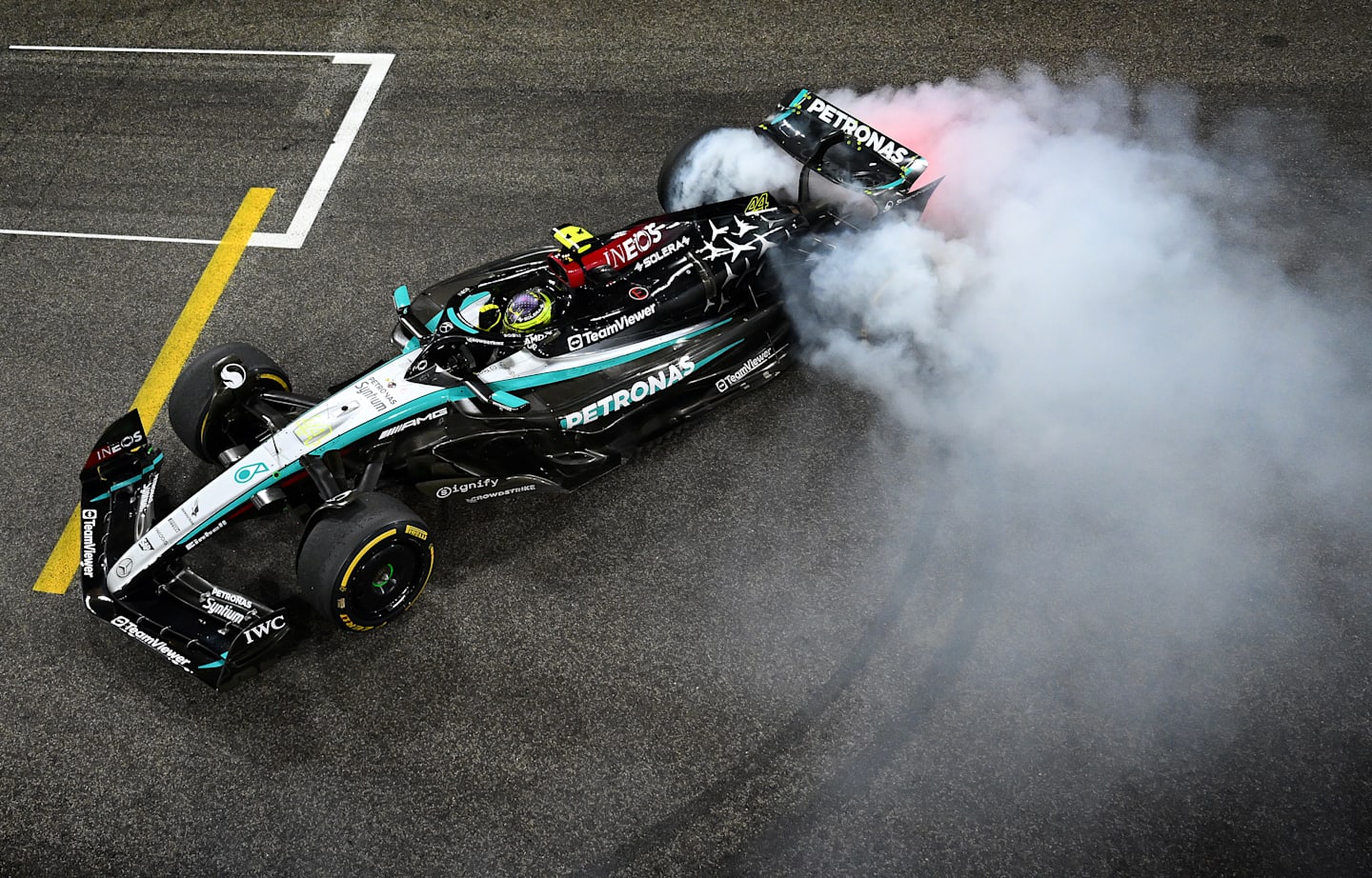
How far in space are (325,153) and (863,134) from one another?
3.68 meters

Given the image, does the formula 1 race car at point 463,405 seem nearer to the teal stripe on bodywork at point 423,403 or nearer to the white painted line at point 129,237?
the teal stripe on bodywork at point 423,403

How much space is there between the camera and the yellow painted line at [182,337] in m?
4.68

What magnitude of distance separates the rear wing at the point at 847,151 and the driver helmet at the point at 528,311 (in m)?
1.56

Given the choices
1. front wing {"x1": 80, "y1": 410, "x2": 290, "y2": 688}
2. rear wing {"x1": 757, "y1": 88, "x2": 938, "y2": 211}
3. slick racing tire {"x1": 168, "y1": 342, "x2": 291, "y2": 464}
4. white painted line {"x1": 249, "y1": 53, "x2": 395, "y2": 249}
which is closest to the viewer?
front wing {"x1": 80, "y1": 410, "x2": 290, "y2": 688}

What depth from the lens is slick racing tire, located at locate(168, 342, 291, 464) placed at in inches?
181

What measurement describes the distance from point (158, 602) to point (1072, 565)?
391 cm

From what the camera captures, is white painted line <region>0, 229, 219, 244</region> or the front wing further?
white painted line <region>0, 229, 219, 244</region>

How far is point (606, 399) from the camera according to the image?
15.4 feet

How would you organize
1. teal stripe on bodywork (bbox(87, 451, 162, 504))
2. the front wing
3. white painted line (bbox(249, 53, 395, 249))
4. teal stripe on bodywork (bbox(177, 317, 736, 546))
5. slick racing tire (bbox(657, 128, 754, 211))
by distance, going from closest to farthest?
the front wing < teal stripe on bodywork (bbox(177, 317, 736, 546)) < teal stripe on bodywork (bbox(87, 451, 162, 504)) < slick racing tire (bbox(657, 128, 754, 211)) < white painted line (bbox(249, 53, 395, 249))

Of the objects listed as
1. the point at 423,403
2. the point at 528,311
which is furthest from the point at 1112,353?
the point at 423,403

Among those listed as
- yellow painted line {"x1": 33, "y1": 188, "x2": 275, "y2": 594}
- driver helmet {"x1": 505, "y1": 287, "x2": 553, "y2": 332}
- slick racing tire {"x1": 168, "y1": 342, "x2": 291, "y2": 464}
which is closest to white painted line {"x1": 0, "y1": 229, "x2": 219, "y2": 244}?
yellow painted line {"x1": 33, "y1": 188, "x2": 275, "y2": 594}

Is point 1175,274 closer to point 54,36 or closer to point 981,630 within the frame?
point 981,630

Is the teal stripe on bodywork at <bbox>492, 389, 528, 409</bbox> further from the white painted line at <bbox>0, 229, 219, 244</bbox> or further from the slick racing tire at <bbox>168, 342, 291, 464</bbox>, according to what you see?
the white painted line at <bbox>0, 229, 219, 244</bbox>

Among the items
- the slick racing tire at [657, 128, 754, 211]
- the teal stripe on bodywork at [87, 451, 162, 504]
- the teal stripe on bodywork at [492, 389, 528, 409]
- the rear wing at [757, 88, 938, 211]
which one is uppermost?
the rear wing at [757, 88, 938, 211]
